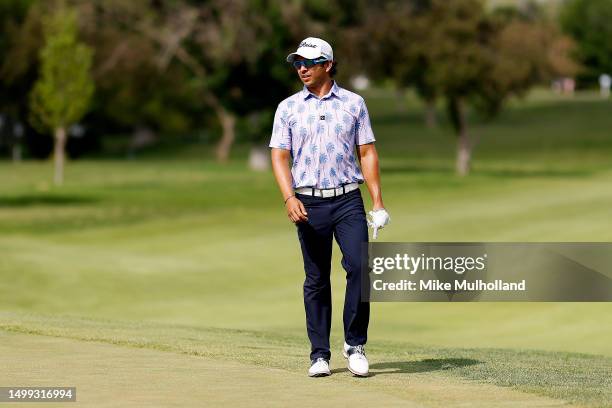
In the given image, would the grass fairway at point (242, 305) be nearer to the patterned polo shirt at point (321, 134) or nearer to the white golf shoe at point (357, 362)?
the white golf shoe at point (357, 362)

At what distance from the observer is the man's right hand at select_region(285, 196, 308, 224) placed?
964 cm

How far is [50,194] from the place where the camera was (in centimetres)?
4997

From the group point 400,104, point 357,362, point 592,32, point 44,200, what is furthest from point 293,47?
point 592,32

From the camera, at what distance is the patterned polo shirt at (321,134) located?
9688mm

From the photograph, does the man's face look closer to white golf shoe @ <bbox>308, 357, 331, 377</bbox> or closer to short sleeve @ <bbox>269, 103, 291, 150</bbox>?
short sleeve @ <bbox>269, 103, 291, 150</bbox>

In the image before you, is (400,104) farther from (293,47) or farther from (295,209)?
(295,209)

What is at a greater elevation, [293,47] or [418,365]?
[293,47]

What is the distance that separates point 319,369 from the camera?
375 inches

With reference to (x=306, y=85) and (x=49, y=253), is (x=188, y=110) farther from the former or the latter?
(x=306, y=85)

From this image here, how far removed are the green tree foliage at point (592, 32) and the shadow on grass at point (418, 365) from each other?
424 feet

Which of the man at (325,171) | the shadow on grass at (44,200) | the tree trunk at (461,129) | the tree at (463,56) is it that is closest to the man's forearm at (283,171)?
the man at (325,171)

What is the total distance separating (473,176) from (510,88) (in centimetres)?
456

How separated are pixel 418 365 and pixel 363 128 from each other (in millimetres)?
2002

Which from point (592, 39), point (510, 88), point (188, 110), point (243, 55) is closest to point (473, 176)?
point (510, 88)
